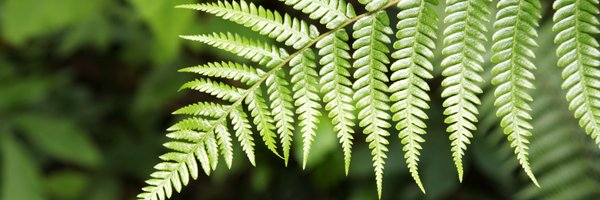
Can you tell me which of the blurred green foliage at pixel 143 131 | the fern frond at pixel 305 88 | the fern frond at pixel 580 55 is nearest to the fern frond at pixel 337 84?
the fern frond at pixel 305 88

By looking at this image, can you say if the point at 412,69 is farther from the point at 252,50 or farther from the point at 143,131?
the point at 143,131

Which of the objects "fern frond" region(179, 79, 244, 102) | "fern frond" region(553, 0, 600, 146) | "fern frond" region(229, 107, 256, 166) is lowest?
"fern frond" region(553, 0, 600, 146)

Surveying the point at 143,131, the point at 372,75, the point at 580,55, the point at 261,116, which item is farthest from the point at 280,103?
the point at 143,131

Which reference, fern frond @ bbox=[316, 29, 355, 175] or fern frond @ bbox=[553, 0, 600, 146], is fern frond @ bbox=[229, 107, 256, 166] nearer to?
fern frond @ bbox=[316, 29, 355, 175]

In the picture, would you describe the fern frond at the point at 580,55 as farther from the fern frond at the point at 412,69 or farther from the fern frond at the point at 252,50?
the fern frond at the point at 252,50

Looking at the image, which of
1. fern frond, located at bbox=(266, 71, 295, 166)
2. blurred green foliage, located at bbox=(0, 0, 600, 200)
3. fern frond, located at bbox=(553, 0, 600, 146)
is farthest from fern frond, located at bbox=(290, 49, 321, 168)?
blurred green foliage, located at bbox=(0, 0, 600, 200)
